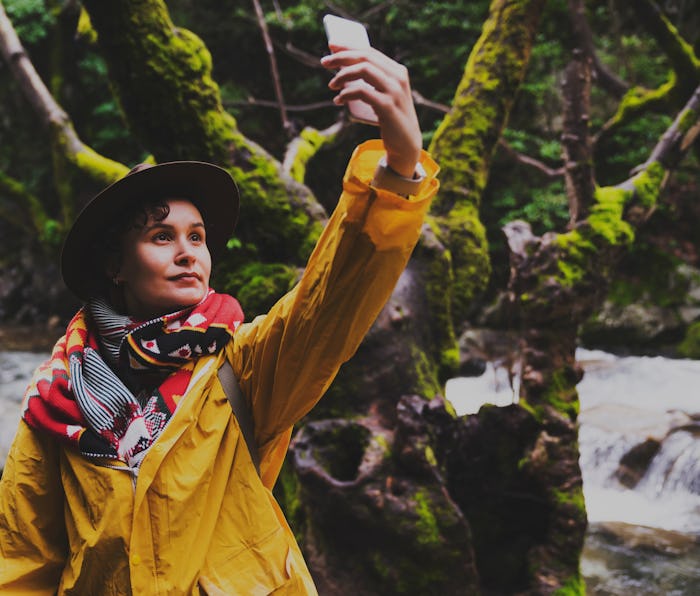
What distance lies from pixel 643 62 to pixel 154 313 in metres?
13.3

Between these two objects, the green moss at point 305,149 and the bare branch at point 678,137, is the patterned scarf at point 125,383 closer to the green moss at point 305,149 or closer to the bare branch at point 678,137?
the green moss at point 305,149

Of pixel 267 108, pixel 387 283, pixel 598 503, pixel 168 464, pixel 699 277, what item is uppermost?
pixel 267 108

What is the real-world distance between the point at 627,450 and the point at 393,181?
273 inches

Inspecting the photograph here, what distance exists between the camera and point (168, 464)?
1.44 meters

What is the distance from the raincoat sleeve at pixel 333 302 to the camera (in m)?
1.24

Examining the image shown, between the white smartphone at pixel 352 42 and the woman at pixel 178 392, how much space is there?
4cm

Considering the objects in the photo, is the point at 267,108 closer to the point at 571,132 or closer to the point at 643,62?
the point at 643,62

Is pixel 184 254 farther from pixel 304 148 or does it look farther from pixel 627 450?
pixel 627 450

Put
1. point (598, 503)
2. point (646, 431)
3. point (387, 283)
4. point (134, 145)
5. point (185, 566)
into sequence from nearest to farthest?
point (387, 283) → point (185, 566) → point (598, 503) → point (646, 431) → point (134, 145)

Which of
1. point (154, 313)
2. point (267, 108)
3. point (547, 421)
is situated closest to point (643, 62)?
point (267, 108)

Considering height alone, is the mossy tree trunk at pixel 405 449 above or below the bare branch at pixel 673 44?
below

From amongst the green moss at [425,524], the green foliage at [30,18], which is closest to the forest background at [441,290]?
the green moss at [425,524]

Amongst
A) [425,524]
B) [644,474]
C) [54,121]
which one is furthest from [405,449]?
[644,474]

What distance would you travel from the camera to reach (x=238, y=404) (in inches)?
61.6
